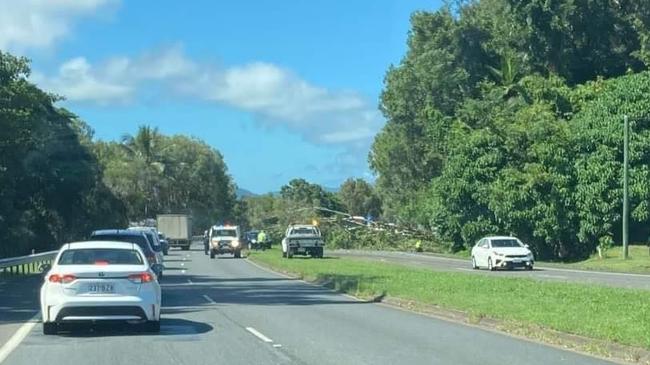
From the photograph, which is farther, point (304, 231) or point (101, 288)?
point (304, 231)

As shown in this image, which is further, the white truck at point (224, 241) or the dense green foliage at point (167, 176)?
the dense green foliage at point (167, 176)

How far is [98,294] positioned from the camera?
16391 mm

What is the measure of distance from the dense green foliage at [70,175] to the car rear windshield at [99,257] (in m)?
23.4

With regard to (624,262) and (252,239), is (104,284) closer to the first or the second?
(624,262)

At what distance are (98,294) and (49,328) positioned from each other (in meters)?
1.33

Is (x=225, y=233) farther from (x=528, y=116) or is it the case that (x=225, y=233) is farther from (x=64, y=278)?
(x=64, y=278)

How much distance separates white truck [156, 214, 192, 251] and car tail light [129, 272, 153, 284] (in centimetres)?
6638

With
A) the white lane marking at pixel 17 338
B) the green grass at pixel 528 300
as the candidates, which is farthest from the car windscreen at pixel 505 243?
the white lane marking at pixel 17 338

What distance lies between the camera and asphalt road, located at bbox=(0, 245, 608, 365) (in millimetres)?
13773

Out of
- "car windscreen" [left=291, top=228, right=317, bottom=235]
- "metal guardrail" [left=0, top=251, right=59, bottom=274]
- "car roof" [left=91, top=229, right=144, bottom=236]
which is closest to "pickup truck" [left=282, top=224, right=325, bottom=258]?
"car windscreen" [left=291, top=228, right=317, bottom=235]

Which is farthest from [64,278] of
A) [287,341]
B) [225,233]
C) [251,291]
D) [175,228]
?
[175,228]

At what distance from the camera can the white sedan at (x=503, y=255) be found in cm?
4231

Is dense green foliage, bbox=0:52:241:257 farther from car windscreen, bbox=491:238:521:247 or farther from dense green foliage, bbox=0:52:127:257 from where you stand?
car windscreen, bbox=491:238:521:247

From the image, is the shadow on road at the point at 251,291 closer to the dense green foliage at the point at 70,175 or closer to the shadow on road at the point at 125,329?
the shadow on road at the point at 125,329
